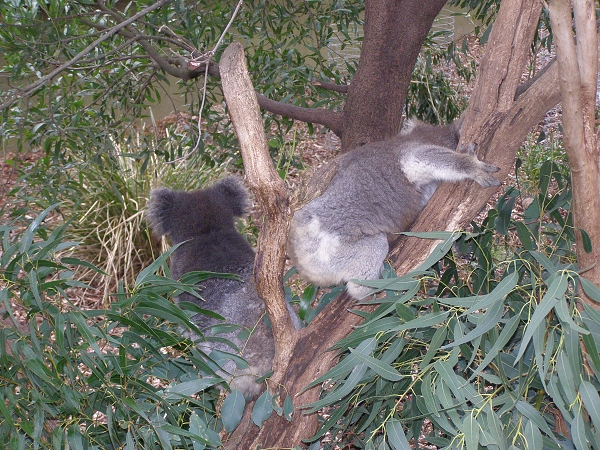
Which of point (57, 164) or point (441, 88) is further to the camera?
point (441, 88)

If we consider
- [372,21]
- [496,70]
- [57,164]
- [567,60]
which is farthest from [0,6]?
[567,60]

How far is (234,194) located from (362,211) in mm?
679

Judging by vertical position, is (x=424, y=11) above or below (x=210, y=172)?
above

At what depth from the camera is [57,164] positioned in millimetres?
3229

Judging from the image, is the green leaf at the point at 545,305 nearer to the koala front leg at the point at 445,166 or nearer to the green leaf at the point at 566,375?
the green leaf at the point at 566,375

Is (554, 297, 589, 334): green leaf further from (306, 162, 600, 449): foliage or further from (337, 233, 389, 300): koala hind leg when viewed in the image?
(337, 233, 389, 300): koala hind leg

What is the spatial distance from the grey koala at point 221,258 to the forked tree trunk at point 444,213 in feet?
0.96

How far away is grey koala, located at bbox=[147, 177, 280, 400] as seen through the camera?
2.29 meters

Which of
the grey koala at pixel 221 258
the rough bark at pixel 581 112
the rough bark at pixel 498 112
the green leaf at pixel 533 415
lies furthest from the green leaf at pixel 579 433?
the grey koala at pixel 221 258

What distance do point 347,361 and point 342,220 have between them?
832 mm

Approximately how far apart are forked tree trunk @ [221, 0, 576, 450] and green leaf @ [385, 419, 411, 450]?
0.49 meters

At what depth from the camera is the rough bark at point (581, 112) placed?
1.37 m

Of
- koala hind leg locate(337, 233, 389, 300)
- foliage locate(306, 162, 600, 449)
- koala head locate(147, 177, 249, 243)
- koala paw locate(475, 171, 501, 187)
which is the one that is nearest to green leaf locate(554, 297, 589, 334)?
foliage locate(306, 162, 600, 449)

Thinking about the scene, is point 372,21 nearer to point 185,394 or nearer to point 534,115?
point 534,115
